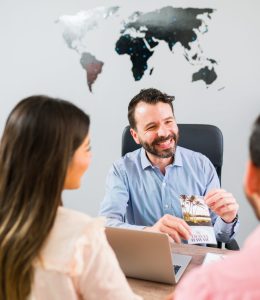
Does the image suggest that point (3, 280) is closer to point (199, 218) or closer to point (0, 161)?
point (0, 161)

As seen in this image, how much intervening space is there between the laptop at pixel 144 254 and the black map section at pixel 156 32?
1.74 m

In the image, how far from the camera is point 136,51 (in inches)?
109

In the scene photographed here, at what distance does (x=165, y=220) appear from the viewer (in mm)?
1435

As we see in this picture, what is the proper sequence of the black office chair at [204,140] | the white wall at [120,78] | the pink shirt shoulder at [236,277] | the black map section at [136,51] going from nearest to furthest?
the pink shirt shoulder at [236,277] → the black office chair at [204,140] → the white wall at [120,78] → the black map section at [136,51]

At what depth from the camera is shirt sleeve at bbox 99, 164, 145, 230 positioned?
1803mm

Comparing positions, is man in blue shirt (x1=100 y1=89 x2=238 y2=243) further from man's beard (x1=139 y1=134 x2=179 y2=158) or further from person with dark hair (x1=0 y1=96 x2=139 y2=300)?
person with dark hair (x1=0 y1=96 x2=139 y2=300)

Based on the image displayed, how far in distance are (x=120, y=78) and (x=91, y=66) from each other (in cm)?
24

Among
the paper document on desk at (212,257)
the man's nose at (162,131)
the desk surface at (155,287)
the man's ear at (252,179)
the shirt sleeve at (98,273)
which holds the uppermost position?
the man's ear at (252,179)

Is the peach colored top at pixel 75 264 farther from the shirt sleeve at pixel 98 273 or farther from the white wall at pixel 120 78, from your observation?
the white wall at pixel 120 78

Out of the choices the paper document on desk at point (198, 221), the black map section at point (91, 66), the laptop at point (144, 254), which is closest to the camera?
the laptop at point (144, 254)

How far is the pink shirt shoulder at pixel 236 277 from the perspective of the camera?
1.90 ft

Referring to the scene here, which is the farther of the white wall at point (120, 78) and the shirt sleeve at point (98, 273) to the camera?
the white wall at point (120, 78)

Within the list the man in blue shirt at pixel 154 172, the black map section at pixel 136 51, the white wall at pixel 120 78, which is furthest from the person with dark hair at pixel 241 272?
the black map section at pixel 136 51

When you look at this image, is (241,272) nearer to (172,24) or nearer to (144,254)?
(144,254)
